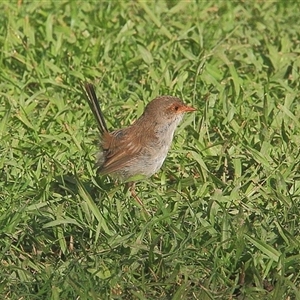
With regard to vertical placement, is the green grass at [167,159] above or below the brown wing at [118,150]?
below

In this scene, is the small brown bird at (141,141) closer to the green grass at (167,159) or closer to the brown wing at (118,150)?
the brown wing at (118,150)

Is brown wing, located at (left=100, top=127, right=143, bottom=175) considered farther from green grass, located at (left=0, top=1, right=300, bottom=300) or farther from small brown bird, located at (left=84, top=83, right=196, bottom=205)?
green grass, located at (left=0, top=1, right=300, bottom=300)

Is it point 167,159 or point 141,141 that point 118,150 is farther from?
point 167,159

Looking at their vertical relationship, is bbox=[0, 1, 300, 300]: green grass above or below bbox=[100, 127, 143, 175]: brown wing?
below

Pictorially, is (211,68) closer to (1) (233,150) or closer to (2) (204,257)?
(1) (233,150)

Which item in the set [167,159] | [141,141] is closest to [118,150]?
[141,141]

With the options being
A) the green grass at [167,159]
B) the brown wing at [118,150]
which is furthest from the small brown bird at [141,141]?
the green grass at [167,159]

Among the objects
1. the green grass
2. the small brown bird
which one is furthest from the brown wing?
the green grass
